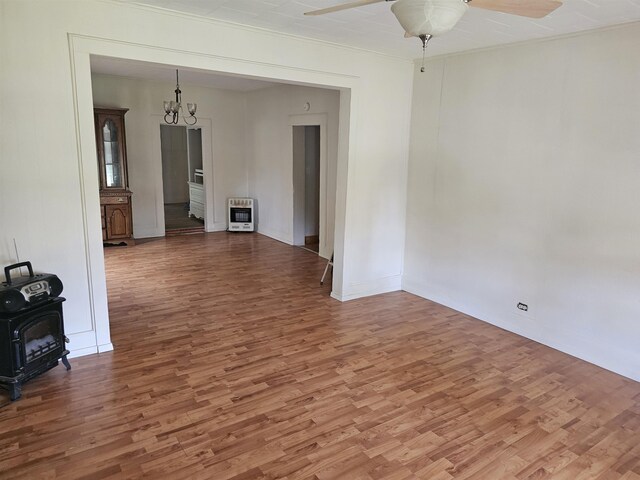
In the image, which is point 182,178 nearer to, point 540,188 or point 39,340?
point 39,340


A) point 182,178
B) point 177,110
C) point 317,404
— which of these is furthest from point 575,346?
point 182,178

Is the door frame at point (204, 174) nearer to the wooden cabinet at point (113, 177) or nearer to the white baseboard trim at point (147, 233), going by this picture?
the white baseboard trim at point (147, 233)

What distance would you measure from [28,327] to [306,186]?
562cm

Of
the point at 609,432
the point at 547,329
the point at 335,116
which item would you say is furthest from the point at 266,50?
the point at 609,432

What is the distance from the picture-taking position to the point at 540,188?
4.16 m

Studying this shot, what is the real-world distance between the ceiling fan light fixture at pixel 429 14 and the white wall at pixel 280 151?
4.67 metres

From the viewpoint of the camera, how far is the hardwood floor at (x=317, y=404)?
2.56m

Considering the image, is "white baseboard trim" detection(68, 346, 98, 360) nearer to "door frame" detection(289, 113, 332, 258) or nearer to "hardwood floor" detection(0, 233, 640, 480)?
"hardwood floor" detection(0, 233, 640, 480)

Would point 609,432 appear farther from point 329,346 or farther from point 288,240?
point 288,240

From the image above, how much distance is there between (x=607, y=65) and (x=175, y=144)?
35.9 ft

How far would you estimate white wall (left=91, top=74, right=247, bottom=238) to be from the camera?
313 inches

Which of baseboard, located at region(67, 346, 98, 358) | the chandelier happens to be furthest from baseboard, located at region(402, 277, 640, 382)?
the chandelier

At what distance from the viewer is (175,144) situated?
12414 millimetres

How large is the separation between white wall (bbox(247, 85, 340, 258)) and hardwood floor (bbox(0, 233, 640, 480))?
288 cm
